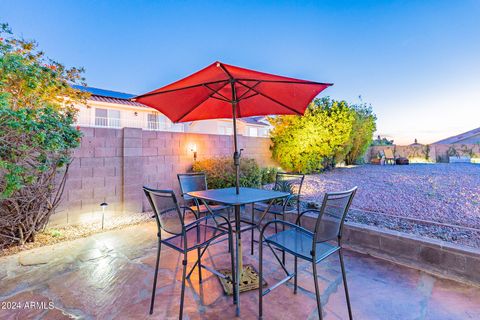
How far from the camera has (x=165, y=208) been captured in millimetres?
1845

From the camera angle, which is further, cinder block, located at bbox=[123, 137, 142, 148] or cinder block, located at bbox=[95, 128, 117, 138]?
cinder block, located at bbox=[123, 137, 142, 148]

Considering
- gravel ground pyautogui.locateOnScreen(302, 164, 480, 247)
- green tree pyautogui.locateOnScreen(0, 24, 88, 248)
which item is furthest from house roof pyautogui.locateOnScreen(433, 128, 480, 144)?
green tree pyautogui.locateOnScreen(0, 24, 88, 248)

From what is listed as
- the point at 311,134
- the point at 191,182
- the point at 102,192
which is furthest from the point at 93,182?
the point at 311,134

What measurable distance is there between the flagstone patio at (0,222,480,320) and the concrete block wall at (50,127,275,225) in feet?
4.15

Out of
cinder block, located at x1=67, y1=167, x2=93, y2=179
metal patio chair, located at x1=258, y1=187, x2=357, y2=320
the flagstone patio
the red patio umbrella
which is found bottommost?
the flagstone patio

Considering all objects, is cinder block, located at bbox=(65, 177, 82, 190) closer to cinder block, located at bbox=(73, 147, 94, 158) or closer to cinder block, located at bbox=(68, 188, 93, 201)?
cinder block, located at bbox=(68, 188, 93, 201)

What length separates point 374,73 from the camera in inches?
379

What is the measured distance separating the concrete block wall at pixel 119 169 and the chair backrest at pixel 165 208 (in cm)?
298

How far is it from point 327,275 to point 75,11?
372 inches

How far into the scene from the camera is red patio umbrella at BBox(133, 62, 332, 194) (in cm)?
194

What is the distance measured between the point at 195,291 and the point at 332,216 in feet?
4.66

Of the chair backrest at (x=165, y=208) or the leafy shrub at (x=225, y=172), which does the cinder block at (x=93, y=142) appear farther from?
the chair backrest at (x=165, y=208)

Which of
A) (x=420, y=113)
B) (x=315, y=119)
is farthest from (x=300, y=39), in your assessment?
(x=420, y=113)

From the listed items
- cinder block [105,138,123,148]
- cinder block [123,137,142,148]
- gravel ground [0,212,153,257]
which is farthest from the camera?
cinder block [123,137,142,148]
